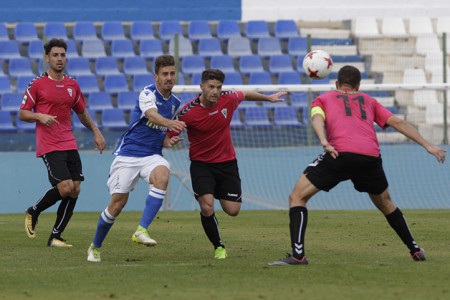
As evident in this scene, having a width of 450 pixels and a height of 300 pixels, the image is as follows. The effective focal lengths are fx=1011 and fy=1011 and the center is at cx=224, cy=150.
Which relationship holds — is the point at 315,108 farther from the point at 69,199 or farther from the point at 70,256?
the point at 69,199

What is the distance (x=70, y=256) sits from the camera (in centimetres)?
1068

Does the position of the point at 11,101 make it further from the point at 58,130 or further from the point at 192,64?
the point at 58,130

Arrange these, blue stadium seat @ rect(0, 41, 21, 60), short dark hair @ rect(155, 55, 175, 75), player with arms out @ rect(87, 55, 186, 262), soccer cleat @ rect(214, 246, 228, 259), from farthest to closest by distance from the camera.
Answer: blue stadium seat @ rect(0, 41, 21, 60) → soccer cleat @ rect(214, 246, 228, 259) → short dark hair @ rect(155, 55, 175, 75) → player with arms out @ rect(87, 55, 186, 262)

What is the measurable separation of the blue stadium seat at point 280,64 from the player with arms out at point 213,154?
14.4 m

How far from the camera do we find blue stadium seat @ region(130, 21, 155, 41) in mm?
25844

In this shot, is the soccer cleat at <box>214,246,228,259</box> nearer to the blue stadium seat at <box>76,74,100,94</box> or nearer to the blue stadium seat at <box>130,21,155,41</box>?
the blue stadium seat at <box>76,74,100,94</box>

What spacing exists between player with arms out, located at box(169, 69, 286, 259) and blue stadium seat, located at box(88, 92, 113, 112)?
516 inches

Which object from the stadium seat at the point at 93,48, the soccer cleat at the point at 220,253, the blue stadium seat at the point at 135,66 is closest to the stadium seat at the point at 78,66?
the stadium seat at the point at 93,48

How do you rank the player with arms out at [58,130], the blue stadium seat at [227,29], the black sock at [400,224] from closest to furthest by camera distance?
1. the black sock at [400,224]
2. the player with arms out at [58,130]
3. the blue stadium seat at [227,29]

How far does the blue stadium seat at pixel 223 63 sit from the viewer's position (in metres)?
24.7

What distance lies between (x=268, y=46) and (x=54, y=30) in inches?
215

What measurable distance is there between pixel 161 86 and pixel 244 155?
415 inches

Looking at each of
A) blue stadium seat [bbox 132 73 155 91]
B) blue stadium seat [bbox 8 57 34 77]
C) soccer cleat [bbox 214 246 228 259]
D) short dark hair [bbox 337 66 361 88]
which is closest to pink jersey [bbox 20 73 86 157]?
soccer cleat [bbox 214 246 228 259]

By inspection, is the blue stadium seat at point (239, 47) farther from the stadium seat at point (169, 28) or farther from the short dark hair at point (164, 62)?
the short dark hair at point (164, 62)
